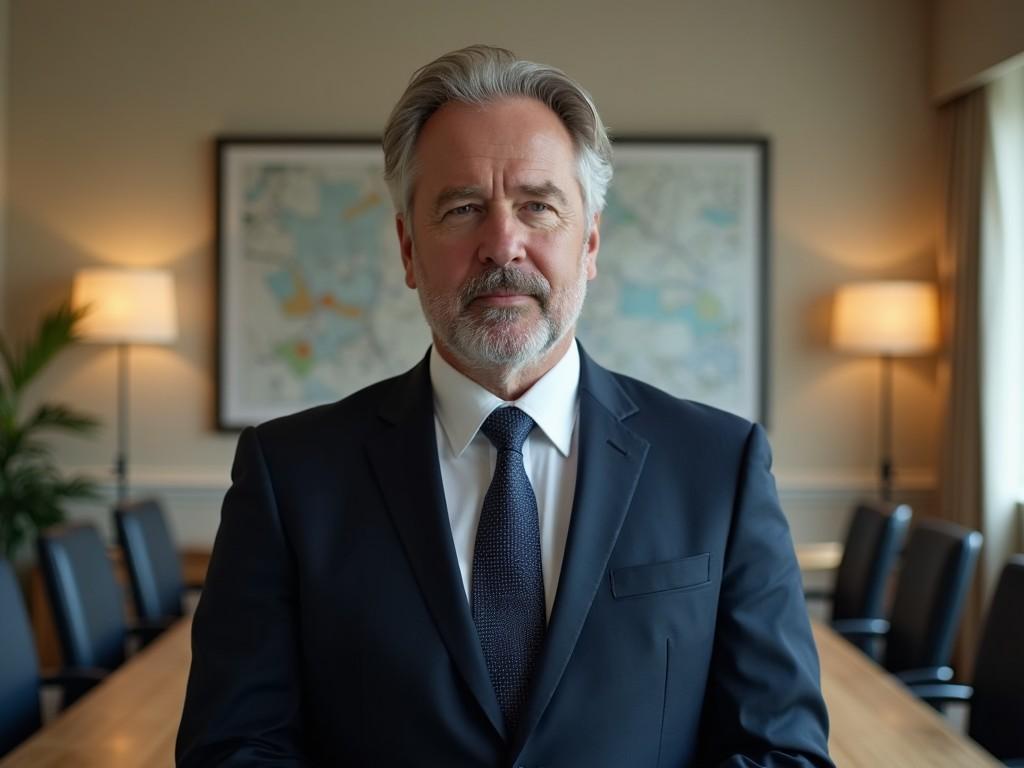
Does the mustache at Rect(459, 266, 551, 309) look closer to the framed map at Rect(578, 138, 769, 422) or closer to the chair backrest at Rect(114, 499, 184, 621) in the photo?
the chair backrest at Rect(114, 499, 184, 621)

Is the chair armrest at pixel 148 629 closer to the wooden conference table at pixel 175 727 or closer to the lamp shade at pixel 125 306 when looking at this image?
the wooden conference table at pixel 175 727

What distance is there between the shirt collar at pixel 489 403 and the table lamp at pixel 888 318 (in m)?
3.80

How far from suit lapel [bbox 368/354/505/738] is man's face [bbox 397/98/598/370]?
11cm

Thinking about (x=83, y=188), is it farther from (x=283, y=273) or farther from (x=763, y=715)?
(x=763, y=715)

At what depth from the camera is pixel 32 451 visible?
5148 mm

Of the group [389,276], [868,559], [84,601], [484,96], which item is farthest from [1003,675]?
[389,276]

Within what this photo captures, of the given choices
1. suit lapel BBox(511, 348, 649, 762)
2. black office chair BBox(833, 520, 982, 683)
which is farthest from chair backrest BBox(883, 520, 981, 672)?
suit lapel BBox(511, 348, 649, 762)

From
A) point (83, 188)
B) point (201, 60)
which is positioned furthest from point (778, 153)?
point (83, 188)

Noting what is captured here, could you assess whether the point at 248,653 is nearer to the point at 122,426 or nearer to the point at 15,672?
the point at 15,672

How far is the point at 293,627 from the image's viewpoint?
54.3 inches

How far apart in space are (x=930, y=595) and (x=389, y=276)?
3063mm

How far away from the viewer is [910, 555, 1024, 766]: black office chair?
2.56 m

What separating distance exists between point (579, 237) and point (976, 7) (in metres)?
4.09

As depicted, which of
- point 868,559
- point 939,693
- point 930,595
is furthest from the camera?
point 868,559
